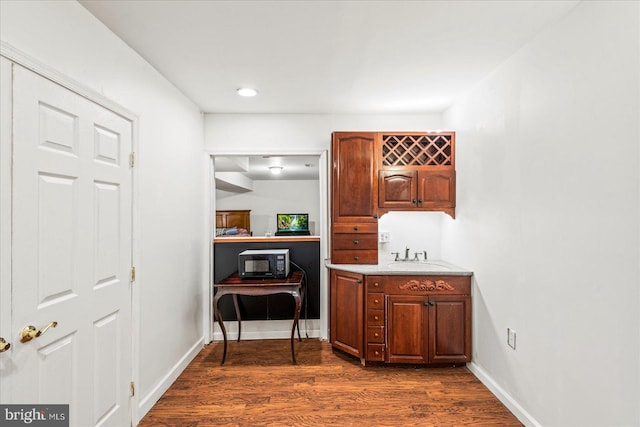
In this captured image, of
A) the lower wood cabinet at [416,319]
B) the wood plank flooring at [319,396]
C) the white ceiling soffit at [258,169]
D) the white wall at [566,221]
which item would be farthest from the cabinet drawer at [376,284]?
the white ceiling soffit at [258,169]

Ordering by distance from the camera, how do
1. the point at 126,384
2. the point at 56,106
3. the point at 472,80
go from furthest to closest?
the point at 472,80 < the point at 126,384 < the point at 56,106

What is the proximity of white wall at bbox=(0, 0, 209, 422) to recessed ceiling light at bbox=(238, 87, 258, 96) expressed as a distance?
54 centimetres

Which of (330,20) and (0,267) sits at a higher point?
(330,20)

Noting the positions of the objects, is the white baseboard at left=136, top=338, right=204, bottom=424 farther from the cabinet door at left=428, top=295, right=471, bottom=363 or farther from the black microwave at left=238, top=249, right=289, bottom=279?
the cabinet door at left=428, top=295, right=471, bottom=363

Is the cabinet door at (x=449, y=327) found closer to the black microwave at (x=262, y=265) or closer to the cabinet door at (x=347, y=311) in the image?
the cabinet door at (x=347, y=311)

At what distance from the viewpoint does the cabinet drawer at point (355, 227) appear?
3.10 meters

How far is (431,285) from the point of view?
2758mm

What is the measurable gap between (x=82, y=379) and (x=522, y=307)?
2.61 m

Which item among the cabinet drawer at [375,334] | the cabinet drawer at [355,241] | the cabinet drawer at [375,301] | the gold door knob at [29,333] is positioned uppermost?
the cabinet drawer at [355,241]

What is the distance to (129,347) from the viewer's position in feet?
6.68

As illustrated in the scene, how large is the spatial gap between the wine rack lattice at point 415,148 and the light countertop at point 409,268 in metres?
1.00

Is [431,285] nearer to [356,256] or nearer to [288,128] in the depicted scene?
[356,256]

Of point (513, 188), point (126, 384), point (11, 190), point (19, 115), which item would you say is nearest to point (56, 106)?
point (19, 115)

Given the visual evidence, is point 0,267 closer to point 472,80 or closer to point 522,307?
→ point 522,307
